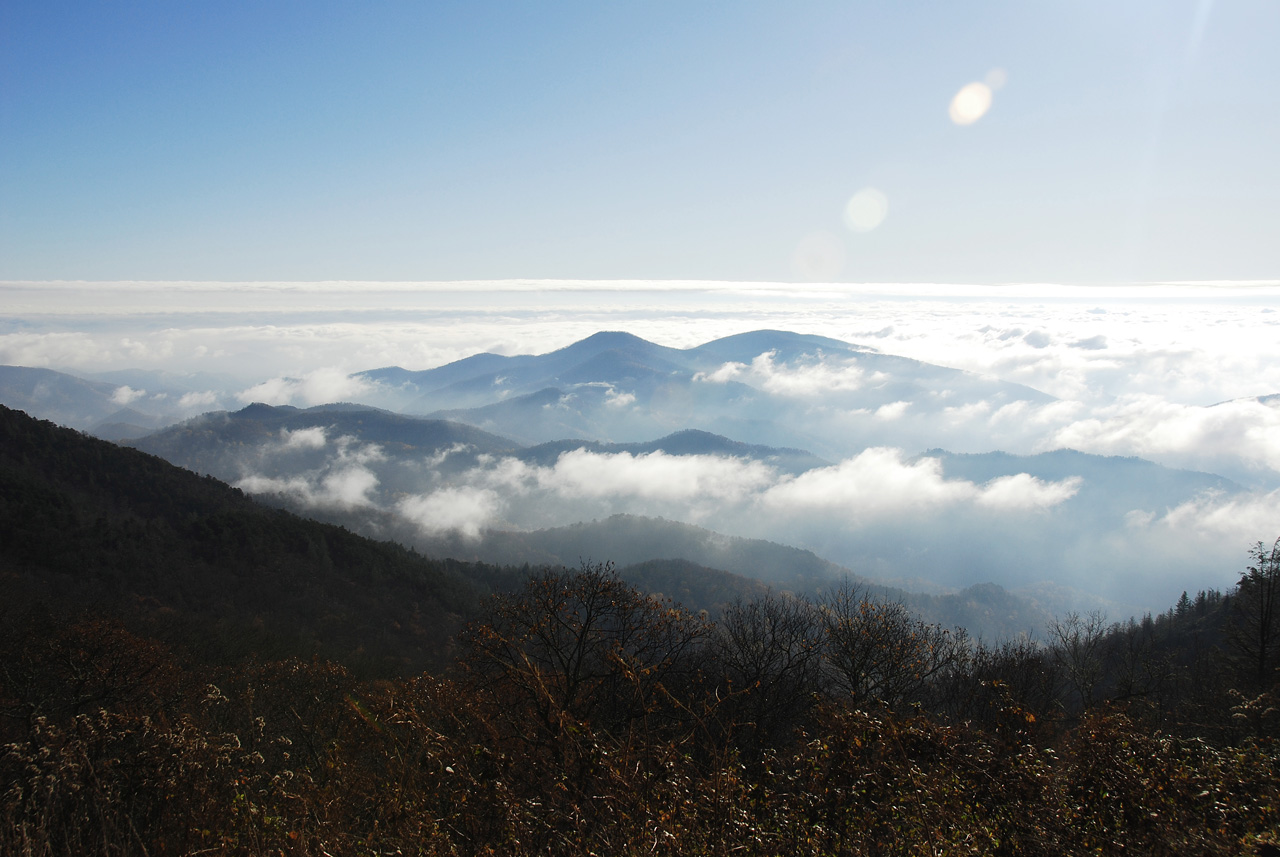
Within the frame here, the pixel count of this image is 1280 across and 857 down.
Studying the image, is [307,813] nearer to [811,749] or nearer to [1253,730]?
[811,749]

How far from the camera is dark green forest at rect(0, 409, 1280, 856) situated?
23.1ft

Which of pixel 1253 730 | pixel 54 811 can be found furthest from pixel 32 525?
pixel 1253 730

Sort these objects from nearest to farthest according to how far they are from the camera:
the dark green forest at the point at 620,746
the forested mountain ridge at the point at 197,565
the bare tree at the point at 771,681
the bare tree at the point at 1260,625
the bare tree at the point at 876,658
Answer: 1. the dark green forest at the point at 620,746
2. the bare tree at the point at 771,681
3. the bare tree at the point at 876,658
4. the bare tree at the point at 1260,625
5. the forested mountain ridge at the point at 197,565

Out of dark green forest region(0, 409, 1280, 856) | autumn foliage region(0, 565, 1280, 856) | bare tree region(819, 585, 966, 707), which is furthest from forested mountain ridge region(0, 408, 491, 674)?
autumn foliage region(0, 565, 1280, 856)

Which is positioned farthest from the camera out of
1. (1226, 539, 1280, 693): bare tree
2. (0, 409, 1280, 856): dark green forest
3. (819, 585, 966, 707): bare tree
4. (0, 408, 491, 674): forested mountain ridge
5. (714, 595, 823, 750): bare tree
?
(0, 408, 491, 674): forested mountain ridge

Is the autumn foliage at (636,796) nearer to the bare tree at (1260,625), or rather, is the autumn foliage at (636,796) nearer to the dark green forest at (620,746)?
the dark green forest at (620,746)

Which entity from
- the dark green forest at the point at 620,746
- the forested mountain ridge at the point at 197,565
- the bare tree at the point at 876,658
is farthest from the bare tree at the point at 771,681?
the forested mountain ridge at the point at 197,565

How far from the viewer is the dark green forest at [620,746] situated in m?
7.04

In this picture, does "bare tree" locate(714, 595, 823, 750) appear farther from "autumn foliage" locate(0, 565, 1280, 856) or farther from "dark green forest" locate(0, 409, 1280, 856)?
"autumn foliage" locate(0, 565, 1280, 856)

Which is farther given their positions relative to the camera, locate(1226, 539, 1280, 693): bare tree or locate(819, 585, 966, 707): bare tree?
locate(1226, 539, 1280, 693): bare tree

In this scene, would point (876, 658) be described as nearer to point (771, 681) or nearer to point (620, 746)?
point (771, 681)

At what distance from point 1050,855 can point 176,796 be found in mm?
11197

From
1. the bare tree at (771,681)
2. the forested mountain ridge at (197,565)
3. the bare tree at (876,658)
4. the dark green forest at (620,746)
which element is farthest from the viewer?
the forested mountain ridge at (197,565)

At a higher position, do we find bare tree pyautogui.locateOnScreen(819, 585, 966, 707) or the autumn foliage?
A: the autumn foliage
